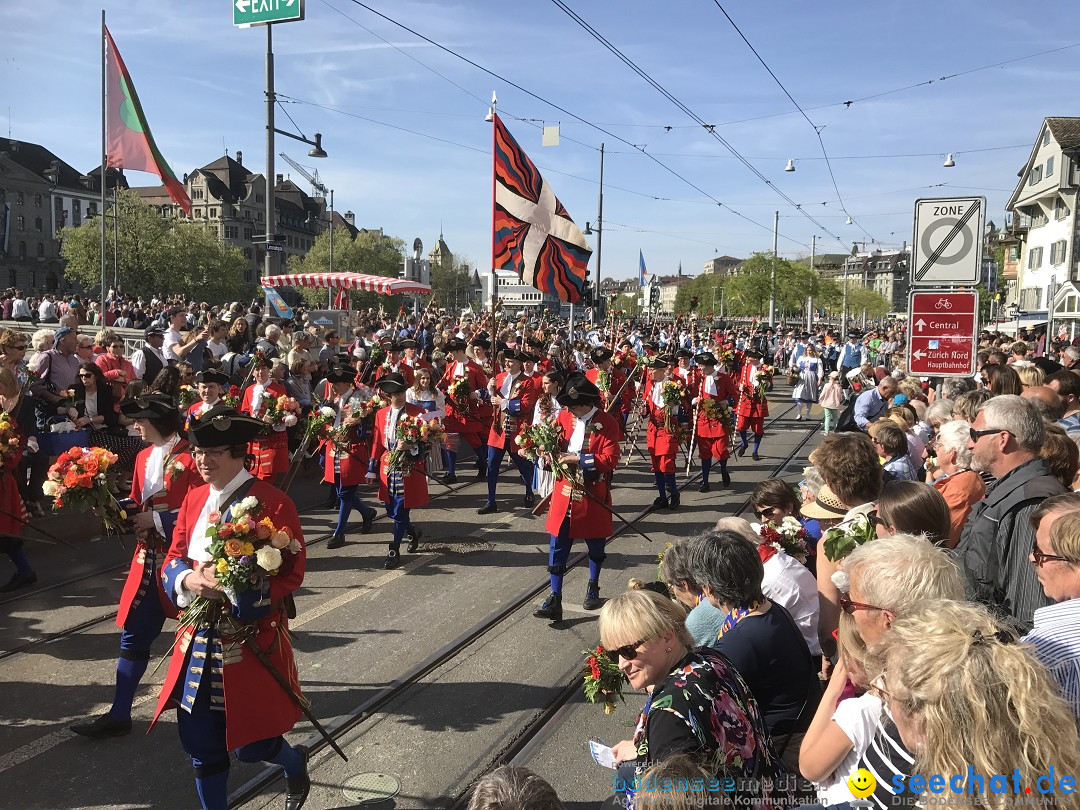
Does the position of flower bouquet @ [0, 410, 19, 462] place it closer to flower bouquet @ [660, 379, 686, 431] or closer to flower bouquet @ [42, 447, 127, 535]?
flower bouquet @ [42, 447, 127, 535]

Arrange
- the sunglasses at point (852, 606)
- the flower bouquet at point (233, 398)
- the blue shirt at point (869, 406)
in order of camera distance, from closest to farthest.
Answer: the sunglasses at point (852, 606) < the flower bouquet at point (233, 398) < the blue shirt at point (869, 406)

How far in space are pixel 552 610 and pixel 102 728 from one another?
11.0 feet

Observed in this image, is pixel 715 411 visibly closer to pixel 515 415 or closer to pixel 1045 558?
pixel 515 415

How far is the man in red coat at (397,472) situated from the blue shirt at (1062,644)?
6230 mm

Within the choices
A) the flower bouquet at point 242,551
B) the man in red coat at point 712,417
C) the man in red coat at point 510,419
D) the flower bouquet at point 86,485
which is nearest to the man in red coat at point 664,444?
the man in red coat at point 712,417

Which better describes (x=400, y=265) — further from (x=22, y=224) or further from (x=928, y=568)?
(x=928, y=568)

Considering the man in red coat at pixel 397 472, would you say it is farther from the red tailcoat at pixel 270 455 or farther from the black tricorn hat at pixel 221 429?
the black tricorn hat at pixel 221 429

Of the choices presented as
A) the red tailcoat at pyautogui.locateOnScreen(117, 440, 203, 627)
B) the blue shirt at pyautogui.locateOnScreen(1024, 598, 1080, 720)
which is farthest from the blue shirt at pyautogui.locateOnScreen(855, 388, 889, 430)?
the red tailcoat at pyautogui.locateOnScreen(117, 440, 203, 627)

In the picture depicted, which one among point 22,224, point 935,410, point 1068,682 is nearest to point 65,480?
point 1068,682

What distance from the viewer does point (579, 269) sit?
42.0 feet

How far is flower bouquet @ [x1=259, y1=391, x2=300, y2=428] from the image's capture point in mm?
8852

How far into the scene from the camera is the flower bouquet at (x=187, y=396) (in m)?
9.44

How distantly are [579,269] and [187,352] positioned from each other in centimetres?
632

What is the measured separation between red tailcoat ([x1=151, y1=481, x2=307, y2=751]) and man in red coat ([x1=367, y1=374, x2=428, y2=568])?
4.02m
